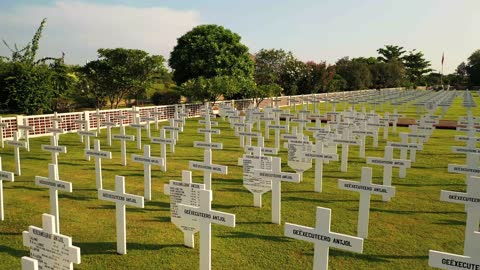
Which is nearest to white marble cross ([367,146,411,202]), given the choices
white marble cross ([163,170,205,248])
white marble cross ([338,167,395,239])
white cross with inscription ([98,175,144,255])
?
white marble cross ([338,167,395,239])

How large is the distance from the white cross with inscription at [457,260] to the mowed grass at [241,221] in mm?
1726

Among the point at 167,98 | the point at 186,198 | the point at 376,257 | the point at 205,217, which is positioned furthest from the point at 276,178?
the point at 167,98

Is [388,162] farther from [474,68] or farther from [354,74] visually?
[474,68]

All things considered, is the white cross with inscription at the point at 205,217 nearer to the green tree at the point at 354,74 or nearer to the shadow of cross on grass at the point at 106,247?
the shadow of cross on grass at the point at 106,247

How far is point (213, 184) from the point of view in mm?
8930

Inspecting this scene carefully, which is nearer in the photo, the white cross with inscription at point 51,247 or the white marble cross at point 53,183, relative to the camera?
the white cross with inscription at point 51,247

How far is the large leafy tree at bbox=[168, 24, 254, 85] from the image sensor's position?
97.3 ft

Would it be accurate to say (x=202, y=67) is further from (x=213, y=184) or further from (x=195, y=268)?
(x=195, y=268)

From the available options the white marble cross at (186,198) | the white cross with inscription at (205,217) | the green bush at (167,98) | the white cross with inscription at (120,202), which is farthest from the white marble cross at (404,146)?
the green bush at (167,98)

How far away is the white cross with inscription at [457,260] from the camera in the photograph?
3312mm

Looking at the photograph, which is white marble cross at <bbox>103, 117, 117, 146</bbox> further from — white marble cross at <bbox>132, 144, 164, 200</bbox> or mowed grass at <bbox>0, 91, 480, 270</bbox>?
white marble cross at <bbox>132, 144, 164, 200</bbox>

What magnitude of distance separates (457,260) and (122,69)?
80.6ft

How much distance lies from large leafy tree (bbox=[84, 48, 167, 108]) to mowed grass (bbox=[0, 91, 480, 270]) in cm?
1548

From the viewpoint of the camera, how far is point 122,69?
1008 inches
